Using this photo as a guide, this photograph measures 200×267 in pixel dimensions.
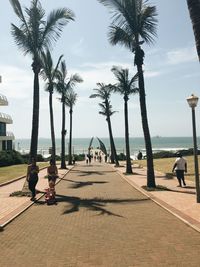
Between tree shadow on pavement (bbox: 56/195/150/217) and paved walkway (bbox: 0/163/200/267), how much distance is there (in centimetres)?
3

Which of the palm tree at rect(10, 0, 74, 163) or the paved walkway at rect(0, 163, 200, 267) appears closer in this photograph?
the paved walkway at rect(0, 163, 200, 267)

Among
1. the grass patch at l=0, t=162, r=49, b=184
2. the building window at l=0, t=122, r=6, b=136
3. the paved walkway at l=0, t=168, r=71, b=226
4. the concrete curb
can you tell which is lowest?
the concrete curb

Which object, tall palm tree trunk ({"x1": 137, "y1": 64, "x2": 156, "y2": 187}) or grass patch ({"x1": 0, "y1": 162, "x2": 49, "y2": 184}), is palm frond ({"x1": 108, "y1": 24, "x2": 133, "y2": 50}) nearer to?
tall palm tree trunk ({"x1": 137, "y1": 64, "x2": 156, "y2": 187})

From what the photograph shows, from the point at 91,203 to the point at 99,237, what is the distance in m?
5.54

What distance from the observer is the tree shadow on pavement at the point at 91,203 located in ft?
43.8

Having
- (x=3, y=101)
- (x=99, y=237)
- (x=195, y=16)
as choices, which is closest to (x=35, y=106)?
(x=99, y=237)

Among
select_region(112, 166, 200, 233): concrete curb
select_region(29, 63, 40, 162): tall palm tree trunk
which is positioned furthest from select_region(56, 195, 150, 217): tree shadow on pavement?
select_region(29, 63, 40, 162): tall palm tree trunk

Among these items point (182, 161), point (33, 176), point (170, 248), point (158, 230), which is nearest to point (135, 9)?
point (182, 161)

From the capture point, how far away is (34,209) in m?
13.9

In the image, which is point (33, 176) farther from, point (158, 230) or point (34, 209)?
point (158, 230)

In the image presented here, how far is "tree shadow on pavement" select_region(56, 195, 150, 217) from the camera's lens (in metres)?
13.4

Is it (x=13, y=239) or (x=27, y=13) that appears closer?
(x=13, y=239)

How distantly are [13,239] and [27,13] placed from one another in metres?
12.9

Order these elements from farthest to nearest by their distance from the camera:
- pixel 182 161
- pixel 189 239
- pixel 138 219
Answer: pixel 182 161
pixel 138 219
pixel 189 239
